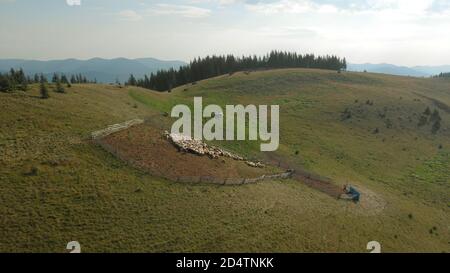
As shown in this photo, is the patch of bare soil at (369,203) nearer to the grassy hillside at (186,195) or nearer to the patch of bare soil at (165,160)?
the grassy hillside at (186,195)

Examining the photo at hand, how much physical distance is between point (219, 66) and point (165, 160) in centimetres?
11717

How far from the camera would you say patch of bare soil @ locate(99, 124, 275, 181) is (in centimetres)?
4053

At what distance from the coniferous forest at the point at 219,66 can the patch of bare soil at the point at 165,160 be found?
84.2m

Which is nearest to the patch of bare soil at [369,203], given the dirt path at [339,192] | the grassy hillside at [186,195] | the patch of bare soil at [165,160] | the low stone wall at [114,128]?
the dirt path at [339,192]

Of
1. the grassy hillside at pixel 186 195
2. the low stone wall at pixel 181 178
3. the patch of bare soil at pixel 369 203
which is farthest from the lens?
the patch of bare soil at pixel 369 203

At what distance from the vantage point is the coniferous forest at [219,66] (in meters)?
135

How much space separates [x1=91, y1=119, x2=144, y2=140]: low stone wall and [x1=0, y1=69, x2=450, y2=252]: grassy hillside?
1.45 metres

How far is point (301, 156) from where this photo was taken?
58.8 m

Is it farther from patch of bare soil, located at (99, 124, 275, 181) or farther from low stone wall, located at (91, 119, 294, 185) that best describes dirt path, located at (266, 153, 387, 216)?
patch of bare soil, located at (99, 124, 275, 181)

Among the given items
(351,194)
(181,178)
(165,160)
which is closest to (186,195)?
(181,178)

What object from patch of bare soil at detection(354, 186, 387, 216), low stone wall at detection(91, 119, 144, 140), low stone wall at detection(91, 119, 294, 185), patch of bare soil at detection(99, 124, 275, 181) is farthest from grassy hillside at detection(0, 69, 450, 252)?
patch of bare soil at detection(99, 124, 275, 181)

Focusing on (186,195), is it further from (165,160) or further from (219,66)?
(219,66)
